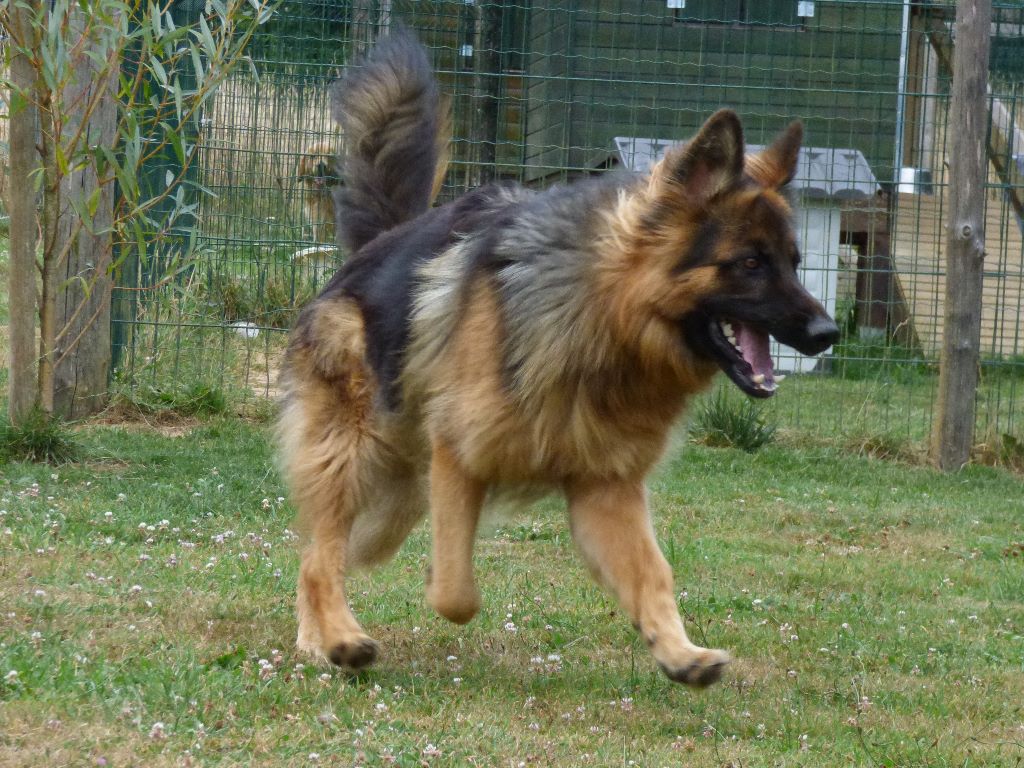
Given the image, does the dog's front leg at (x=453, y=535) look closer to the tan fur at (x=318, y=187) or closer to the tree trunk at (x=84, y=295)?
the tree trunk at (x=84, y=295)

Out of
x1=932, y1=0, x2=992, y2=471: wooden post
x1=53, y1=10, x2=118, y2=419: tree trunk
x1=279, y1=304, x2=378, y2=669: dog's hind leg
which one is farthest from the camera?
x1=932, y1=0, x2=992, y2=471: wooden post

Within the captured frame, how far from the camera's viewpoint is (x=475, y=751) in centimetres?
344

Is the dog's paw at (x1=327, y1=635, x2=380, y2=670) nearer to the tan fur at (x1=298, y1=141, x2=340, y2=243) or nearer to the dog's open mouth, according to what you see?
the dog's open mouth

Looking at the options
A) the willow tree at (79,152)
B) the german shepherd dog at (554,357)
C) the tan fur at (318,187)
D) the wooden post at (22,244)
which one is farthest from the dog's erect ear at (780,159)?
the tan fur at (318,187)

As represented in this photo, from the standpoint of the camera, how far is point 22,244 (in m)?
7.06

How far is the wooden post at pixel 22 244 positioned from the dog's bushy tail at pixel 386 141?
2.12m

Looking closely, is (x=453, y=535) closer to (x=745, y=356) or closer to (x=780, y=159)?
(x=745, y=356)

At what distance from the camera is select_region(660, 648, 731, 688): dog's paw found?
3.77 meters

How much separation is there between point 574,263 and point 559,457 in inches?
24.2

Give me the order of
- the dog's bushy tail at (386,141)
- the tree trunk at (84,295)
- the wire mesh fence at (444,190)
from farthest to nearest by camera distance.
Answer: the wire mesh fence at (444,190) → the tree trunk at (84,295) → the dog's bushy tail at (386,141)

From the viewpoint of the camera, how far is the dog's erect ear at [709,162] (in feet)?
13.2

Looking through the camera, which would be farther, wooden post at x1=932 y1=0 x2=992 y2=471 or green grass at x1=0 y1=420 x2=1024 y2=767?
wooden post at x1=932 y1=0 x2=992 y2=471

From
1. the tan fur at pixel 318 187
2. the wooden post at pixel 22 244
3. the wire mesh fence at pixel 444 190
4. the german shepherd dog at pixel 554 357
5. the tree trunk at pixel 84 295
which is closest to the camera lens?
the german shepherd dog at pixel 554 357

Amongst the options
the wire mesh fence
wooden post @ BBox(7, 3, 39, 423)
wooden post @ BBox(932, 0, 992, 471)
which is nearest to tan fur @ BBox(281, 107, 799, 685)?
wooden post @ BBox(7, 3, 39, 423)
